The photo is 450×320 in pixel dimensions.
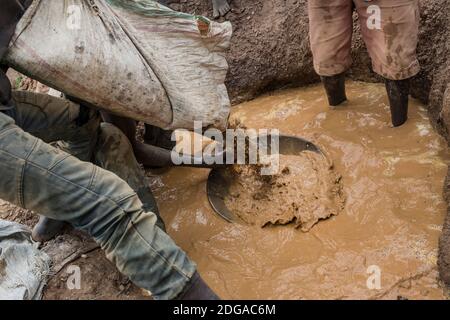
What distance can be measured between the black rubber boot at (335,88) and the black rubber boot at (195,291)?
1.75 m

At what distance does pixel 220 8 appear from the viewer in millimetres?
3875

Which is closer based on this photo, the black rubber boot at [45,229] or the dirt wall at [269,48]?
the black rubber boot at [45,229]

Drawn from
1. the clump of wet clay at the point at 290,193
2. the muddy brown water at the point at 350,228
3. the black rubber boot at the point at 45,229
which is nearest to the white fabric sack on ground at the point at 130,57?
the clump of wet clay at the point at 290,193

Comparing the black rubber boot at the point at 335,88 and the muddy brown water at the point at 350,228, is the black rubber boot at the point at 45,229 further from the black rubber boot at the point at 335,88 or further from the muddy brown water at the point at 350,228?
the black rubber boot at the point at 335,88

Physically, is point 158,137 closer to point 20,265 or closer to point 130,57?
point 130,57

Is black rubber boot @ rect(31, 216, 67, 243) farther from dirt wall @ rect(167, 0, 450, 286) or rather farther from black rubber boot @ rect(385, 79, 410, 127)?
black rubber boot @ rect(385, 79, 410, 127)

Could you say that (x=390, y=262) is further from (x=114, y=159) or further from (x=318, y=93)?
(x=318, y=93)

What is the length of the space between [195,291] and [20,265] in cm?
101

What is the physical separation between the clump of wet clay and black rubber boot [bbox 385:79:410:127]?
535 mm

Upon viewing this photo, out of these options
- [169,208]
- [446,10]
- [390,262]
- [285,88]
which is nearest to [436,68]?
[446,10]

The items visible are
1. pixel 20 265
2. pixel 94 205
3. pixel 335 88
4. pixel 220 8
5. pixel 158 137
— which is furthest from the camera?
pixel 220 8

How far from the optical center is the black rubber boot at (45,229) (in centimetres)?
254

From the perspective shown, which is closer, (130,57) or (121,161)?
(130,57)

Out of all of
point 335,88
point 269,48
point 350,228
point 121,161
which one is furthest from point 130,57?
point 269,48
